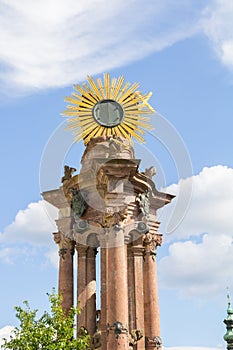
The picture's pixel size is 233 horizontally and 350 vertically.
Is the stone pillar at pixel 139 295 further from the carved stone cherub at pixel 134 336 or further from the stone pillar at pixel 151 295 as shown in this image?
the stone pillar at pixel 151 295

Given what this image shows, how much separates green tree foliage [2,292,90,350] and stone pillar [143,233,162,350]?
4488 mm

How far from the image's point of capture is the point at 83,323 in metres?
30.0

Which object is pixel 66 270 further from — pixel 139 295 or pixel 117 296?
pixel 117 296

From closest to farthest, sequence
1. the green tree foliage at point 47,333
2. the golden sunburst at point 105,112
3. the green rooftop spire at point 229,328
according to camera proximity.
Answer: the green tree foliage at point 47,333, the golden sunburst at point 105,112, the green rooftop spire at point 229,328

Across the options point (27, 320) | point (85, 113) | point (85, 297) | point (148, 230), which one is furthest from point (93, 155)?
point (27, 320)

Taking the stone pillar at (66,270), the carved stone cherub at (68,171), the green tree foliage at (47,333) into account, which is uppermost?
the carved stone cherub at (68,171)

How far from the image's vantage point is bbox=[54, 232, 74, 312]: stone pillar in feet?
101

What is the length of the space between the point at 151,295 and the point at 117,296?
172 inches

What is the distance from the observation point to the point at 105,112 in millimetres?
32375

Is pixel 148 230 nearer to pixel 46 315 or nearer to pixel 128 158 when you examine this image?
pixel 128 158

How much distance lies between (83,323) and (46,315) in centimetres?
334

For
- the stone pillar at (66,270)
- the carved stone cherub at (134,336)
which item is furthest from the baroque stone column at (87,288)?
the carved stone cherub at (134,336)

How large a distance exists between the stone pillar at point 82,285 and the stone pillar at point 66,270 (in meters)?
→ 0.45

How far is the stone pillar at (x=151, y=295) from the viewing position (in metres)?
30.2
